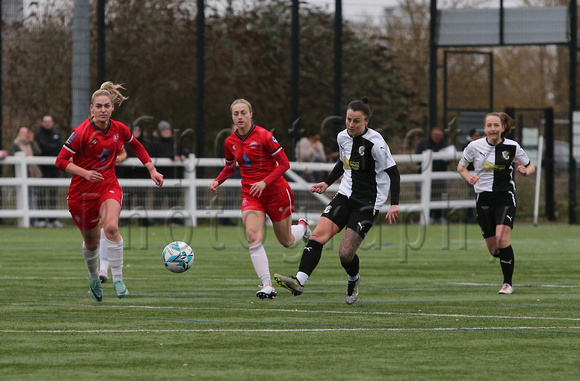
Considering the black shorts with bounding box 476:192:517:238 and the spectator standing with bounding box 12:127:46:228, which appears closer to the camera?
the black shorts with bounding box 476:192:517:238

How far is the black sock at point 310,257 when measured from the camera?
9.45 metres

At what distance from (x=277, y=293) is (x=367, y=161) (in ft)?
6.03

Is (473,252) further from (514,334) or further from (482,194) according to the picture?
(514,334)

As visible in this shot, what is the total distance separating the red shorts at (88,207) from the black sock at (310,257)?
1850 millimetres

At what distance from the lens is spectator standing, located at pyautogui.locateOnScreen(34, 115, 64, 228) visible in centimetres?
2175

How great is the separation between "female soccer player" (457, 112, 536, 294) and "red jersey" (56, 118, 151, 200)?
3738 mm

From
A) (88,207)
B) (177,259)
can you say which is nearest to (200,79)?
(177,259)

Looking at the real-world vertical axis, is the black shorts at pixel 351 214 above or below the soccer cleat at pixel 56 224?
above

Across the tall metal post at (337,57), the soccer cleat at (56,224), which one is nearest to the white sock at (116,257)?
the soccer cleat at (56,224)

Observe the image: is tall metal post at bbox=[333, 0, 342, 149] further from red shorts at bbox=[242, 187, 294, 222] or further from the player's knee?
the player's knee

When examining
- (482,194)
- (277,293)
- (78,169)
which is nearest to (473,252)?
(482,194)

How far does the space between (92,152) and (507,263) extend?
4.47 metres

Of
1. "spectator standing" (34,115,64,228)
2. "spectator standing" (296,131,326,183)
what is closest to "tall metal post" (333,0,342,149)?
"spectator standing" (296,131,326,183)

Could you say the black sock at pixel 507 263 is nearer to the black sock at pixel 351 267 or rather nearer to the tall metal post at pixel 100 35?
the black sock at pixel 351 267
